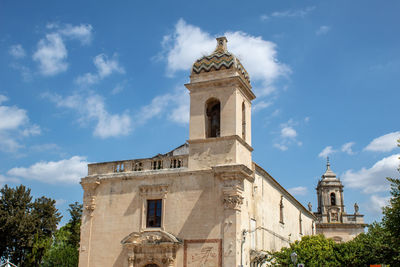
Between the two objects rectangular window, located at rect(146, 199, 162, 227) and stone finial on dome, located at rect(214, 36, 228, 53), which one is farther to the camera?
stone finial on dome, located at rect(214, 36, 228, 53)

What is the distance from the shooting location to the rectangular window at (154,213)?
2358cm

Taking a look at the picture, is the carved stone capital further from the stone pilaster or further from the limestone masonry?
the stone pilaster

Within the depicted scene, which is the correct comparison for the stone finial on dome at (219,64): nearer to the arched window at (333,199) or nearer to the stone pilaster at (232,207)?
the stone pilaster at (232,207)

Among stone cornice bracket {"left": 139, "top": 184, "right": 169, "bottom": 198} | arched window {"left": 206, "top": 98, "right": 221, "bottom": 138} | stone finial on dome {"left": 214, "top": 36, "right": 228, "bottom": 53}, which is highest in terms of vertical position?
stone finial on dome {"left": 214, "top": 36, "right": 228, "bottom": 53}

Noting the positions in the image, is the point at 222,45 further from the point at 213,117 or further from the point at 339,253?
the point at 339,253

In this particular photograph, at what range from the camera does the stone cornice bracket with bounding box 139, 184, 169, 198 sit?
23.7 meters

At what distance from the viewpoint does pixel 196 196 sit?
2297 centimetres

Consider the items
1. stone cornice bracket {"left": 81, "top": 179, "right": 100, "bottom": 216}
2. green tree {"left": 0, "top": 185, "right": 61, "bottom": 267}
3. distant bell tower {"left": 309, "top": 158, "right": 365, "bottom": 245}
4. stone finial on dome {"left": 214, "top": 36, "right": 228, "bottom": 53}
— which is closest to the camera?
stone cornice bracket {"left": 81, "top": 179, "right": 100, "bottom": 216}

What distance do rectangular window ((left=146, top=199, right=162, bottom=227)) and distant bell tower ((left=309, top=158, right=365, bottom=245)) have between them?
3873 cm

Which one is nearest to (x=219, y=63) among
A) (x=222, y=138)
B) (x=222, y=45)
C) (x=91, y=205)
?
(x=222, y=45)

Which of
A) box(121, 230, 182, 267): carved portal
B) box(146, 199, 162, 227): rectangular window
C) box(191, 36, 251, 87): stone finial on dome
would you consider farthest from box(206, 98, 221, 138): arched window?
box(121, 230, 182, 267): carved portal

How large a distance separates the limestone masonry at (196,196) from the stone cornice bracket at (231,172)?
0.05 m

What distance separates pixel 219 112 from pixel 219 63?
8.83 ft

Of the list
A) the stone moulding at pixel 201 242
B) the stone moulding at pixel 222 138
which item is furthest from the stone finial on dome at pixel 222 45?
the stone moulding at pixel 201 242
